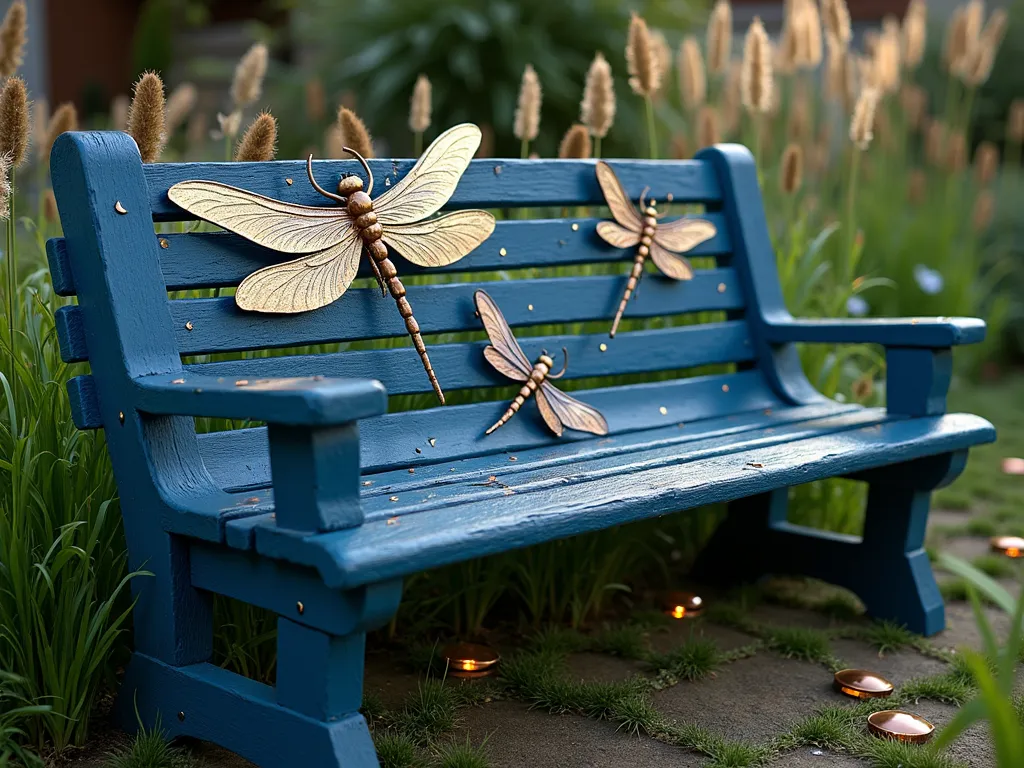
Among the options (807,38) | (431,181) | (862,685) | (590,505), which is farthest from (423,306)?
(807,38)

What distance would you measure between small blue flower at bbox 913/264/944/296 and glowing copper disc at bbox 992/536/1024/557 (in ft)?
7.35

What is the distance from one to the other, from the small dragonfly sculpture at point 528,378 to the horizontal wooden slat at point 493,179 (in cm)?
26

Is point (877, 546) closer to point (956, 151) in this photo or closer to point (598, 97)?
point (598, 97)

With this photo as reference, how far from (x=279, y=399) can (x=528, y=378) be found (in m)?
0.96

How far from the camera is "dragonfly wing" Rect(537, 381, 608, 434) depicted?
2496mm

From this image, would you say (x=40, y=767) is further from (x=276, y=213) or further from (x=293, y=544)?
(x=276, y=213)

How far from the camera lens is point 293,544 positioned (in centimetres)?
161

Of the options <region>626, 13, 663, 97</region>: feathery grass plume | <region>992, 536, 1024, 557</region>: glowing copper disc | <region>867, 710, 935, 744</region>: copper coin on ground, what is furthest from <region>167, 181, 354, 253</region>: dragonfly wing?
<region>992, 536, 1024, 557</region>: glowing copper disc

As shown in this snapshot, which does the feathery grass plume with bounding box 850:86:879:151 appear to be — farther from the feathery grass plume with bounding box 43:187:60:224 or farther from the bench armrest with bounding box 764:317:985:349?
the feathery grass plume with bounding box 43:187:60:224

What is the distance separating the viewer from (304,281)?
2.15 metres

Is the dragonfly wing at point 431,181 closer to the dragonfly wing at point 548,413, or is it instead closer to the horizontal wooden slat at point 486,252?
the horizontal wooden slat at point 486,252

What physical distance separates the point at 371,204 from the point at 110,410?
2.11ft

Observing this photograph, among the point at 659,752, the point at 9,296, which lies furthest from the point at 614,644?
the point at 9,296

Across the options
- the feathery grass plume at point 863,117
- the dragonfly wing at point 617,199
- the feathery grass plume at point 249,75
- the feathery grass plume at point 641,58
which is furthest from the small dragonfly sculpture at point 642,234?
the feathery grass plume at point 249,75
